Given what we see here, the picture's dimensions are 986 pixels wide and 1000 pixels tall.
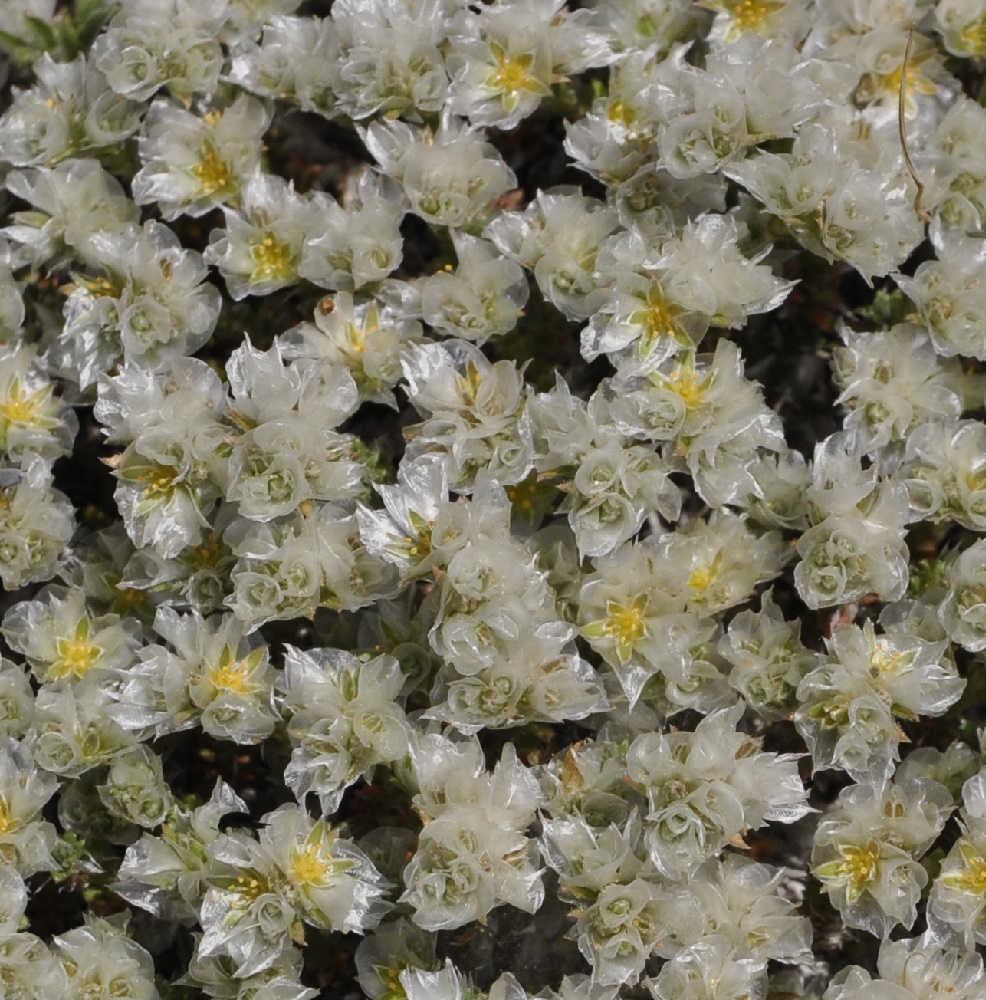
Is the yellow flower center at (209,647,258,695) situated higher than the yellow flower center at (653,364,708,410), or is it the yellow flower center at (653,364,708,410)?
the yellow flower center at (653,364,708,410)

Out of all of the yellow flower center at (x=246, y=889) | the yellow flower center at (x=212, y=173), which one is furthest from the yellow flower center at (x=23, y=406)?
the yellow flower center at (x=246, y=889)

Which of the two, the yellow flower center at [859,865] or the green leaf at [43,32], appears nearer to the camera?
the yellow flower center at [859,865]

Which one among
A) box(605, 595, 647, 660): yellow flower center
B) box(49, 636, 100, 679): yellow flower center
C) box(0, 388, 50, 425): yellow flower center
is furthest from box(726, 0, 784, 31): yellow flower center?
box(49, 636, 100, 679): yellow flower center

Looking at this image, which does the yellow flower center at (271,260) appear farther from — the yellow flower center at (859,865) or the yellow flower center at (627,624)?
the yellow flower center at (859,865)

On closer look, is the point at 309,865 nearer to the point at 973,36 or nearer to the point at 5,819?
the point at 5,819

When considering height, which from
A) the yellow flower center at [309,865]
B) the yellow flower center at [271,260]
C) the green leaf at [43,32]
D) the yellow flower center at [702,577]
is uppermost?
the green leaf at [43,32]

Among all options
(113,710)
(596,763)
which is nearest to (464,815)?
(596,763)

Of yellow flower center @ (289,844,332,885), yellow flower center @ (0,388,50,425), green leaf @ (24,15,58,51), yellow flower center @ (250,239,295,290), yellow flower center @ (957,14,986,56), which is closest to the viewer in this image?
yellow flower center @ (289,844,332,885)

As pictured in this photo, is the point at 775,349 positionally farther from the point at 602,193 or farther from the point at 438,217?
the point at 438,217

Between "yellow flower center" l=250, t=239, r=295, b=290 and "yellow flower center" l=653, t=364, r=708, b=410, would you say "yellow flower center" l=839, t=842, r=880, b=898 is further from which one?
"yellow flower center" l=250, t=239, r=295, b=290

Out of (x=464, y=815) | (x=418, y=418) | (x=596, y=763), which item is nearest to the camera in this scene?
(x=464, y=815)

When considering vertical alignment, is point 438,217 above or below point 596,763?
above
